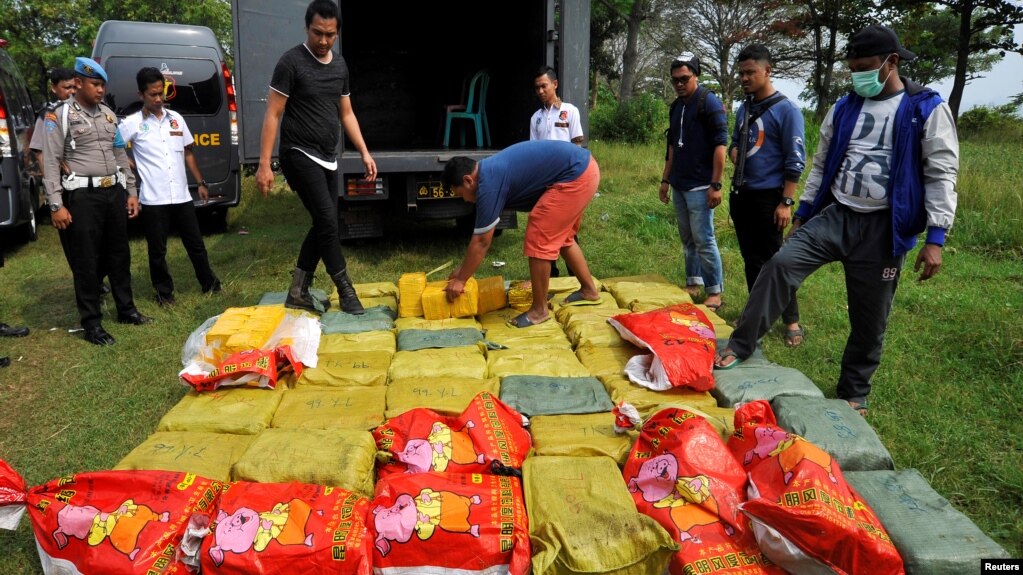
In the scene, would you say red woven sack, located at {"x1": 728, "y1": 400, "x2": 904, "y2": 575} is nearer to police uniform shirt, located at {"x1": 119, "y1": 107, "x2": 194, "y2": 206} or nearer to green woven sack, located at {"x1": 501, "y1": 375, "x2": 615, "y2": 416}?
green woven sack, located at {"x1": 501, "y1": 375, "x2": 615, "y2": 416}

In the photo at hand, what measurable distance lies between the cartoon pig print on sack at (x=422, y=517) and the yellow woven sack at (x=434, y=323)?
6.20 feet

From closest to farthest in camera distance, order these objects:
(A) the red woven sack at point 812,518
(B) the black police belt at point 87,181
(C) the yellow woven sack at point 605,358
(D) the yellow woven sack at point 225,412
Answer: (A) the red woven sack at point 812,518 < (D) the yellow woven sack at point 225,412 < (C) the yellow woven sack at point 605,358 < (B) the black police belt at point 87,181

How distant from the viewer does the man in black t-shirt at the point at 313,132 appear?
372 cm

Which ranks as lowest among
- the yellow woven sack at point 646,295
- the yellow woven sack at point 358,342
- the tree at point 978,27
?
the yellow woven sack at point 358,342

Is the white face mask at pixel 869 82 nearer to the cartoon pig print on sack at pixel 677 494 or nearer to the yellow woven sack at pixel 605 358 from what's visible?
the yellow woven sack at pixel 605 358

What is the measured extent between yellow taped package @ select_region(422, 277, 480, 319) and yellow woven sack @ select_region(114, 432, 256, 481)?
1.62 metres

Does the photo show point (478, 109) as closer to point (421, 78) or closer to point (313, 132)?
point (421, 78)

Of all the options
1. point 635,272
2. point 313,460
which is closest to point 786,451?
point 313,460

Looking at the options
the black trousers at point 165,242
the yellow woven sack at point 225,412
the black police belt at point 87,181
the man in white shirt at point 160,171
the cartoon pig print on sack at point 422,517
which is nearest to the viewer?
the cartoon pig print on sack at point 422,517

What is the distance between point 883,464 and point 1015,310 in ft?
8.94

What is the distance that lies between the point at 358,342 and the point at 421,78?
5624 millimetres

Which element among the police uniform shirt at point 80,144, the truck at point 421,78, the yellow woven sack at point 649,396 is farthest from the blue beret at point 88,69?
the yellow woven sack at point 649,396

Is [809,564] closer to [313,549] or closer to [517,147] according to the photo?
[313,549]

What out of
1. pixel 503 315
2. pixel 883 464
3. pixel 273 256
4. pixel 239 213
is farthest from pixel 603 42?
pixel 883 464
